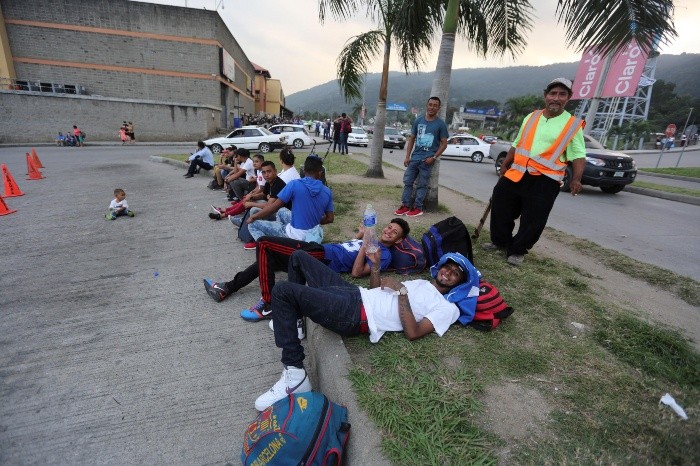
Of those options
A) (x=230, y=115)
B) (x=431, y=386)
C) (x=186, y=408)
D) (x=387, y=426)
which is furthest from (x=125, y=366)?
(x=230, y=115)

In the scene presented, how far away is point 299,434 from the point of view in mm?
1794

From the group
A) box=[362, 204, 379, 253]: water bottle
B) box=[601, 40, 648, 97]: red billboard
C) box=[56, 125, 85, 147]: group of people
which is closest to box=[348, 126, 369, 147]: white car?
box=[601, 40, 648, 97]: red billboard

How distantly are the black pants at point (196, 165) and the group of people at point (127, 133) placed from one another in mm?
15352

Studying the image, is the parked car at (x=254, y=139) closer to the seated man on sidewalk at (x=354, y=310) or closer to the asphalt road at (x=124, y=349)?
the asphalt road at (x=124, y=349)

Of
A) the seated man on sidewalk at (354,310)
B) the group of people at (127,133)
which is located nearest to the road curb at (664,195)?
the seated man on sidewalk at (354,310)

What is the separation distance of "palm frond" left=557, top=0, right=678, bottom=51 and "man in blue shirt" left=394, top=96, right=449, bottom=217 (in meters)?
2.10

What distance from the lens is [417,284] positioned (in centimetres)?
Result: 282

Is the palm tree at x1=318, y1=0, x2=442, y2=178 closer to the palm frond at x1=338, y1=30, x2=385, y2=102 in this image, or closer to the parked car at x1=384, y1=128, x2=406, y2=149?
the palm frond at x1=338, y1=30, x2=385, y2=102

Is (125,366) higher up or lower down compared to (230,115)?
lower down

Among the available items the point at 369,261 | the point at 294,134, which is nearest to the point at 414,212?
the point at 369,261

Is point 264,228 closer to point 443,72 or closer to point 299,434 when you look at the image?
point 299,434

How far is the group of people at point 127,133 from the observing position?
2183 cm

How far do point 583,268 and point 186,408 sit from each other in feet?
15.2

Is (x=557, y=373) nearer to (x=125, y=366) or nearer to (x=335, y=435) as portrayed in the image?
(x=335, y=435)
